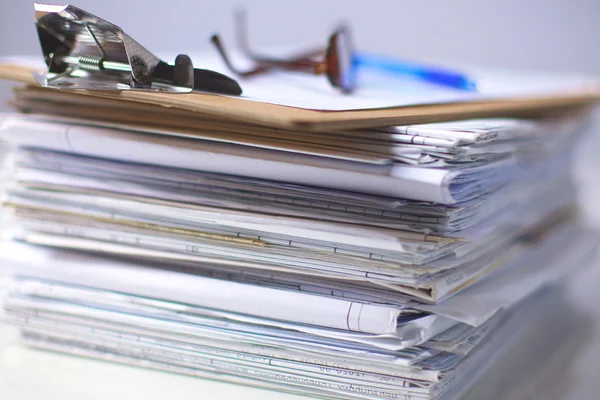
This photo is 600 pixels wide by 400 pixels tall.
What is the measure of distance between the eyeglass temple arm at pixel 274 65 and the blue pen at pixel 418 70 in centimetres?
8

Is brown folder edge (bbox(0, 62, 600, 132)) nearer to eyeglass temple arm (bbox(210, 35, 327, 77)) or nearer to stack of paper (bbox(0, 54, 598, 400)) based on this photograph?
stack of paper (bbox(0, 54, 598, 400))

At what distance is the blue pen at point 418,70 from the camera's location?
0.75 m

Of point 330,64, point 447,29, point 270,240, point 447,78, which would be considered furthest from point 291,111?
point 447,29

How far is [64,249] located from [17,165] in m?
0.07

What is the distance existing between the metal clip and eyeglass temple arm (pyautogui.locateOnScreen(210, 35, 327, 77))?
0.18m

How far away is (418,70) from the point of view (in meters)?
0.80

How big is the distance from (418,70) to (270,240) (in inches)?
15.6

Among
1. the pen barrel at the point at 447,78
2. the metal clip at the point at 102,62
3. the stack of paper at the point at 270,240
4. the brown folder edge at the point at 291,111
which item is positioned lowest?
the stack of paper at the point at 270,240

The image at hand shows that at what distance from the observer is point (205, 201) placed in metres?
0.49

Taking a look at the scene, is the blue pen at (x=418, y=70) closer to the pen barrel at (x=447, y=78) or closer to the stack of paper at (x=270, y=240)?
the pen barrel at (x=447, y=78)

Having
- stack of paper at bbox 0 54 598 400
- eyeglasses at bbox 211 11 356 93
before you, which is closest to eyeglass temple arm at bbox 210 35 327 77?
eyeglasses at bbox 211 11 356 93

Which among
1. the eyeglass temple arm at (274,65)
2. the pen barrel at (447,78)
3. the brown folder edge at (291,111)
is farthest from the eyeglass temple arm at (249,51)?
the brown folder edge at (291,111)

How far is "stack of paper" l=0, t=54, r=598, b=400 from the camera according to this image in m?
0.44

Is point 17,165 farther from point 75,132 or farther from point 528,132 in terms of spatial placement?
point 528,132
